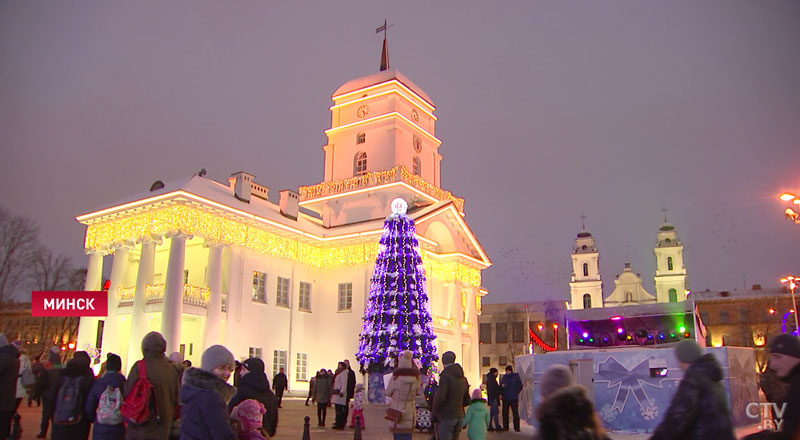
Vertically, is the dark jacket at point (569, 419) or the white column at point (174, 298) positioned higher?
the white column at point (174, 298)

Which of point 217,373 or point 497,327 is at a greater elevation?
point 497,327

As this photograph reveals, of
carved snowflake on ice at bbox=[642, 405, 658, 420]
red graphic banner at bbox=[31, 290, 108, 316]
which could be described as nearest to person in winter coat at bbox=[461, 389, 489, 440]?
carved snowflake on ice at bbox=[642, 405, 658, 420]

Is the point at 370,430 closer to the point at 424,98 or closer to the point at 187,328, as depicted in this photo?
the point at 187,328

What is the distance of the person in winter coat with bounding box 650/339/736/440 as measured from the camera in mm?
4570

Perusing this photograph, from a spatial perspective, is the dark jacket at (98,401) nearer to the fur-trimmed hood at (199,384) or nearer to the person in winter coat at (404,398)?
the fur-trimmed hood at (199,384)

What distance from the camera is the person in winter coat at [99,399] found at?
7.20 metres

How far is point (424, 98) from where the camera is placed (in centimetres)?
4244

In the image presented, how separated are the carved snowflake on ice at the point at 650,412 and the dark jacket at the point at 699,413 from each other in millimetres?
10319

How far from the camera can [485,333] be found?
3031 inches

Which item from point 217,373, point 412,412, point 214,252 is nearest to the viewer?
point 217,373

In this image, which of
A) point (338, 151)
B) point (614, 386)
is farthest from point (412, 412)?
point (338, 151)

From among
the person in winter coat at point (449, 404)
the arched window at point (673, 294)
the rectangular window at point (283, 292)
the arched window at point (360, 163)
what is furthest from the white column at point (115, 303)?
the arched window at point (673, 294)

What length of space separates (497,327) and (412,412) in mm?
68809

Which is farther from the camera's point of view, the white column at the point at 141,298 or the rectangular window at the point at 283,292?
the rectangular window at the point at 283,292
